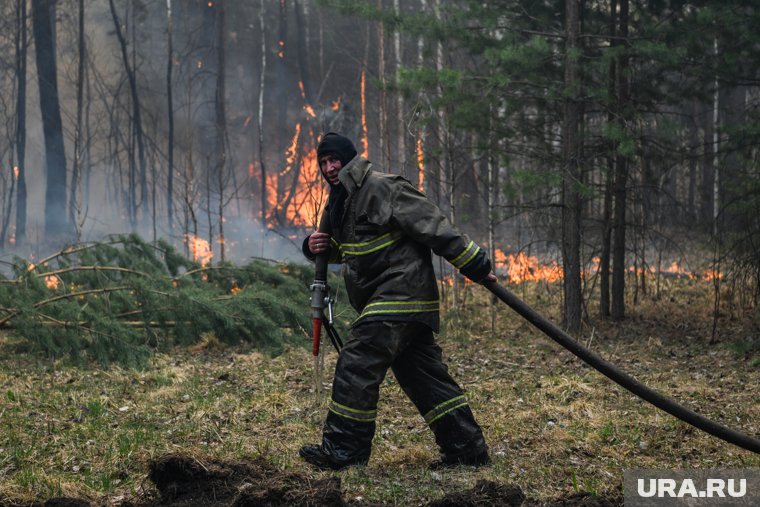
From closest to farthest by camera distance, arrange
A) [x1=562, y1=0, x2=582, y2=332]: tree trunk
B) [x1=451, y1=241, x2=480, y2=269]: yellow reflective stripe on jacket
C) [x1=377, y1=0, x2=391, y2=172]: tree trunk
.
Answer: [x1=451, y1=241, x2=480, y2=269]: yellow reflective stripe on jacket → [x1=562, y1=0, x2=582, y2=332]: tree trunk → [x1=377, y1=0, x2=391, y2=172]: tree trunk

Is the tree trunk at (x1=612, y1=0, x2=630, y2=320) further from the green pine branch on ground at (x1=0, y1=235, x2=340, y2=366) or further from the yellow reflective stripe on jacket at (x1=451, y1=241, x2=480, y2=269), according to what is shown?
the yellow reflective stripe on jacket at (x1=451, y1=241, x2=480, y2=269)

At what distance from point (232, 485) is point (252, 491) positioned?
276mm

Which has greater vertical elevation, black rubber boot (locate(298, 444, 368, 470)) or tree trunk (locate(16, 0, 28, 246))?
tree trunk (locate(16, 0, 28, 246))

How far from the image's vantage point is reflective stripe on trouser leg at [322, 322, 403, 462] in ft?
16.1

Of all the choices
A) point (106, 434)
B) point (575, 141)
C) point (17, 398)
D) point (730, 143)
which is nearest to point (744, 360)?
point (730, 143)

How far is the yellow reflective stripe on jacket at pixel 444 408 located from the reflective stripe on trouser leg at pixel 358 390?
15.7 inches

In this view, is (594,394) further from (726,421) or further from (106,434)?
(106,434)

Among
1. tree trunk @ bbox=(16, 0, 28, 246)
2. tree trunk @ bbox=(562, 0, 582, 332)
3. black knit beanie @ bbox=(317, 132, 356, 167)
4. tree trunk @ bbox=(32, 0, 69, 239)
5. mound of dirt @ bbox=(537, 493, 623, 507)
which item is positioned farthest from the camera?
tree trunk @ bbox=(32, 0, 69, 239)

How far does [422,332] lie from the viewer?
5.23 metres

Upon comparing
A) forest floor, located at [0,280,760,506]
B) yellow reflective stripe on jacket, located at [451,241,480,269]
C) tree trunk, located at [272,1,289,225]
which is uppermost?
tree trunk, located at [272,1,289,225]

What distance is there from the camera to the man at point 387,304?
16.2 ft

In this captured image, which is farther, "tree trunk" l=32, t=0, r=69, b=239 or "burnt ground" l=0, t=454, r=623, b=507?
"tree trunk" l=32, t=0, r=69, b=239

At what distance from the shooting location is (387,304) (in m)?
4.95

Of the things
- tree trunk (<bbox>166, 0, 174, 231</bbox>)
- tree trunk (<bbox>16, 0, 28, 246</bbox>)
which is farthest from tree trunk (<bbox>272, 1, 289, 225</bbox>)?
tree trunk (<bbox>16, 0, 28, 246</bbox>)
